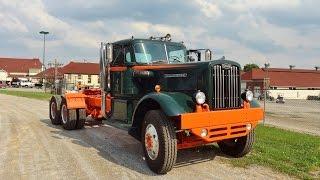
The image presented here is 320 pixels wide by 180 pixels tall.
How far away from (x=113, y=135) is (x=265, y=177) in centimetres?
540

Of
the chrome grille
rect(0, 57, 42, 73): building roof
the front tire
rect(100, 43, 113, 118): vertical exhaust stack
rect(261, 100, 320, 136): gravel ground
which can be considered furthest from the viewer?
rect(0, 57, 42, 73): building roof

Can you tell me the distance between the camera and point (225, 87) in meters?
7.72

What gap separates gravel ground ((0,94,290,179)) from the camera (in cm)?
716

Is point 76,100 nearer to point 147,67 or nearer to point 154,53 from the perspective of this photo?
point 154,53

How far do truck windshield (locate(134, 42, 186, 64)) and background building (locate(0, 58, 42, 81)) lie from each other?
122711 millimetres

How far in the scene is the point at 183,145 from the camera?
7.88 metres

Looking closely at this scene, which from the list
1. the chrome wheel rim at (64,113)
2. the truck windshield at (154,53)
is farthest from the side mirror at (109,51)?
the chrome wheel rim at (64,113)

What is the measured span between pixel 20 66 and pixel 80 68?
52.9 metres

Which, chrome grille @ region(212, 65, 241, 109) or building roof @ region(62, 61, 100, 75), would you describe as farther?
building roof @ region(62, 61, 100, 75)

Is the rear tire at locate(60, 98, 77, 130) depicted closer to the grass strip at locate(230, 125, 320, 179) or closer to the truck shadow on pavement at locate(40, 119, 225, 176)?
the truck shadow on pavement at locate(40, 119, 225, 176)

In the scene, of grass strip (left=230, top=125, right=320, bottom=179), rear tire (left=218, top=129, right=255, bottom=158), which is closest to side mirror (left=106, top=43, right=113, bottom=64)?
rear tire (left=218, top=129, right=255, bottom=158)

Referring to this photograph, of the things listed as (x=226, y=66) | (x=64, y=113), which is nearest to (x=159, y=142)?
(x=226, y=66)

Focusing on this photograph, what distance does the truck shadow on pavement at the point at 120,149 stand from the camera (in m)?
8.08

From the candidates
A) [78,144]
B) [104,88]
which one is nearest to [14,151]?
[78,144]
